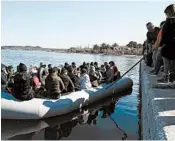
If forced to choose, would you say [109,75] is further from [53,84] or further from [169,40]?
[169,40]

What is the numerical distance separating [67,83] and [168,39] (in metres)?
7.12

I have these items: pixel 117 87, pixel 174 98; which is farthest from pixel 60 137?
pixel 117 87

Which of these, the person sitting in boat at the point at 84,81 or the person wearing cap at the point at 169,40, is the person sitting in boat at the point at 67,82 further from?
the person wearing cap at the point at 169,40

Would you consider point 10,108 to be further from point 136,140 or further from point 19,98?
point 136,140

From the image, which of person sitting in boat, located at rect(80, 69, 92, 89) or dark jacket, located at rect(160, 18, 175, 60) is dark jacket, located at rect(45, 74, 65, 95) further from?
dark jacket, located at rect(160, 18, 175, 60)

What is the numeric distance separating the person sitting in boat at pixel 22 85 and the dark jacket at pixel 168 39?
204 inches

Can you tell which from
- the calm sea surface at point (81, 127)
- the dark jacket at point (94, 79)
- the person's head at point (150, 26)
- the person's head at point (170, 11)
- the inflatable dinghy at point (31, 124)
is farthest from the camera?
the dark jacket at point (94, 79)

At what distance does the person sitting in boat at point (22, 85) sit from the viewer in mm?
10367

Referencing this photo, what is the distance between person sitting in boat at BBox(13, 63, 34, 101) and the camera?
34.0ft

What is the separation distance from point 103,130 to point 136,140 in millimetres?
1229

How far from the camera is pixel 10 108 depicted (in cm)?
1033

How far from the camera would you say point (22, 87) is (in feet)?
34.3

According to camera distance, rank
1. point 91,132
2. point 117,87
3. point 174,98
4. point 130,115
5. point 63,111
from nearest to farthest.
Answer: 1. point 174,98
2. point 91,132
3. point 63,111
4. point 130,115
5. point 117,87

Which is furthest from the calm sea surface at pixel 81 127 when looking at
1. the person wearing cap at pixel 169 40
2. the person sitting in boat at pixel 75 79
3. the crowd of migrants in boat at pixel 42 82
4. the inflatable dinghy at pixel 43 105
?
the person wearing cap at pixel 169 40
